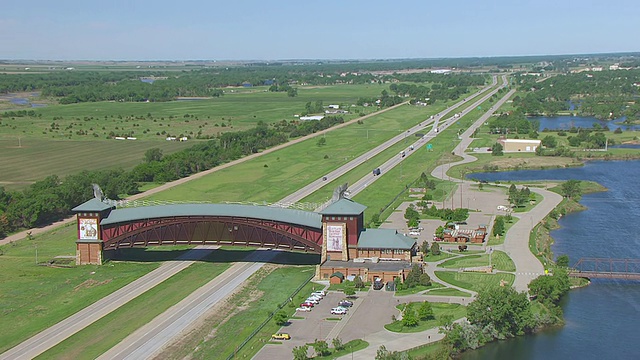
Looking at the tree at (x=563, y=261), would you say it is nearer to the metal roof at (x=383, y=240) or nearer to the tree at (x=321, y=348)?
the metal roof at (x=383, y=240)

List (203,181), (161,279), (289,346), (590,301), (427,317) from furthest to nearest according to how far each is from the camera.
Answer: (203,181) → (161,279) → (590,301) → (427,317) → (289,346)

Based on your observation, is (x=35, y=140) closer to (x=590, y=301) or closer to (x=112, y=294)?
(x=112, y=294)

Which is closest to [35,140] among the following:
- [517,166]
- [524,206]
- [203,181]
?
[203,181]

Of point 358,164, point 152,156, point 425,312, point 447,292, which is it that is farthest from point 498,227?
point 152,156

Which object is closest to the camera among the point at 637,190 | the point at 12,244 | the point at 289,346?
the point at 289,346

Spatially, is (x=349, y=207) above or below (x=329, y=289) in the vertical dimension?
above

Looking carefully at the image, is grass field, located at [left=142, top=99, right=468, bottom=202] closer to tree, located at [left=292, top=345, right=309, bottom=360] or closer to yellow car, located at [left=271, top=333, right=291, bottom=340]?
yellow car, located at [left=271, top=333, right=291, bottom=340]
